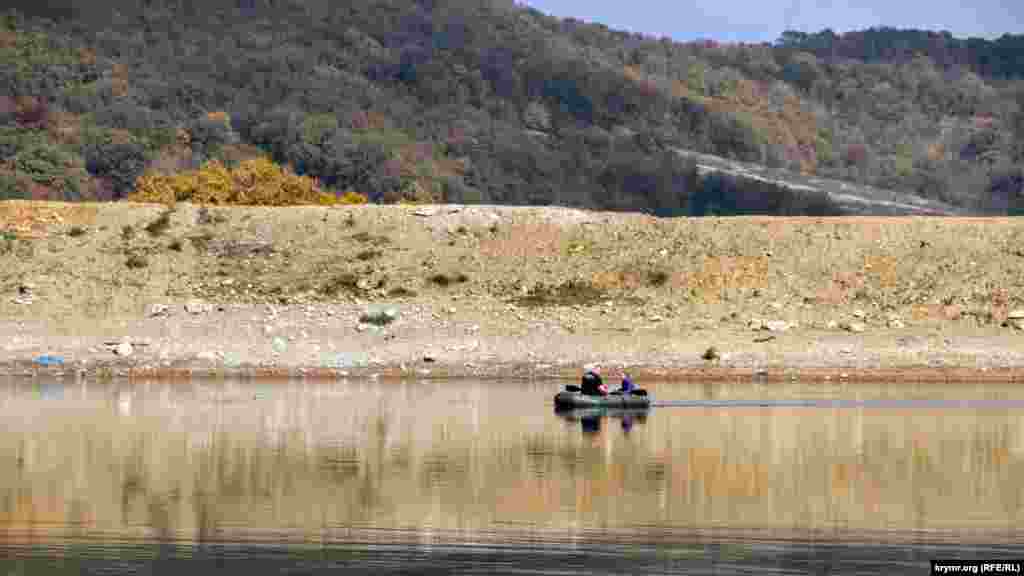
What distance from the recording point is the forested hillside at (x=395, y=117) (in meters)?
132

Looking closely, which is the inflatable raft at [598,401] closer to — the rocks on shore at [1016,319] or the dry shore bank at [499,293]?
the dry shore bank at [499,293]

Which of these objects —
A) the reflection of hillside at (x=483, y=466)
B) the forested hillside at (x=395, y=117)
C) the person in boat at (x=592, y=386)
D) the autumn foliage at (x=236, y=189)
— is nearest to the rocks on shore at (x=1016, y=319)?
the reflection of hillside at (x=483, y=466)

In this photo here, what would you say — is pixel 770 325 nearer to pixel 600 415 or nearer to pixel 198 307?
pixel 198 307

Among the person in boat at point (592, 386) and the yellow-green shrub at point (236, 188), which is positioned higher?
the yellow-green shrub at point (236, 188)

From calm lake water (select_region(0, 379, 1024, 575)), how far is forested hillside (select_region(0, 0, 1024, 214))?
243 ft

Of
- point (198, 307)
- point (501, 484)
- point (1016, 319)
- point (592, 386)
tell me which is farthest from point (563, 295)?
point (501, 484)

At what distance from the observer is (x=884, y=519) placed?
25.9 metres

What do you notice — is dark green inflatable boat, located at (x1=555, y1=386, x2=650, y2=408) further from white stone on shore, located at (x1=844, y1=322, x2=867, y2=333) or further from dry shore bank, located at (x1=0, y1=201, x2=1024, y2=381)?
white stone on shore, located at (x1=844, y1=322, x2=867, y2=333)

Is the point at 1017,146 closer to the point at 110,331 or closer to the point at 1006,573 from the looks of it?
the point at 110,331

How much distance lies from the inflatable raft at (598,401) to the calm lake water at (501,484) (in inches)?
11.8

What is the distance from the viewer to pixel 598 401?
43.6m

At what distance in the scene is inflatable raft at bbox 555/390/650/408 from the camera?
1709 inches

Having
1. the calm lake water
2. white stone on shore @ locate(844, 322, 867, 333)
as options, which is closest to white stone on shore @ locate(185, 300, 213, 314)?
the calm lake water

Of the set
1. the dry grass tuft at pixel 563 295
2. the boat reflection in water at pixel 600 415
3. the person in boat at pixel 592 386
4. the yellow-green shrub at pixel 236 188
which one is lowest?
the boat reflection in water at pixel 600 415
